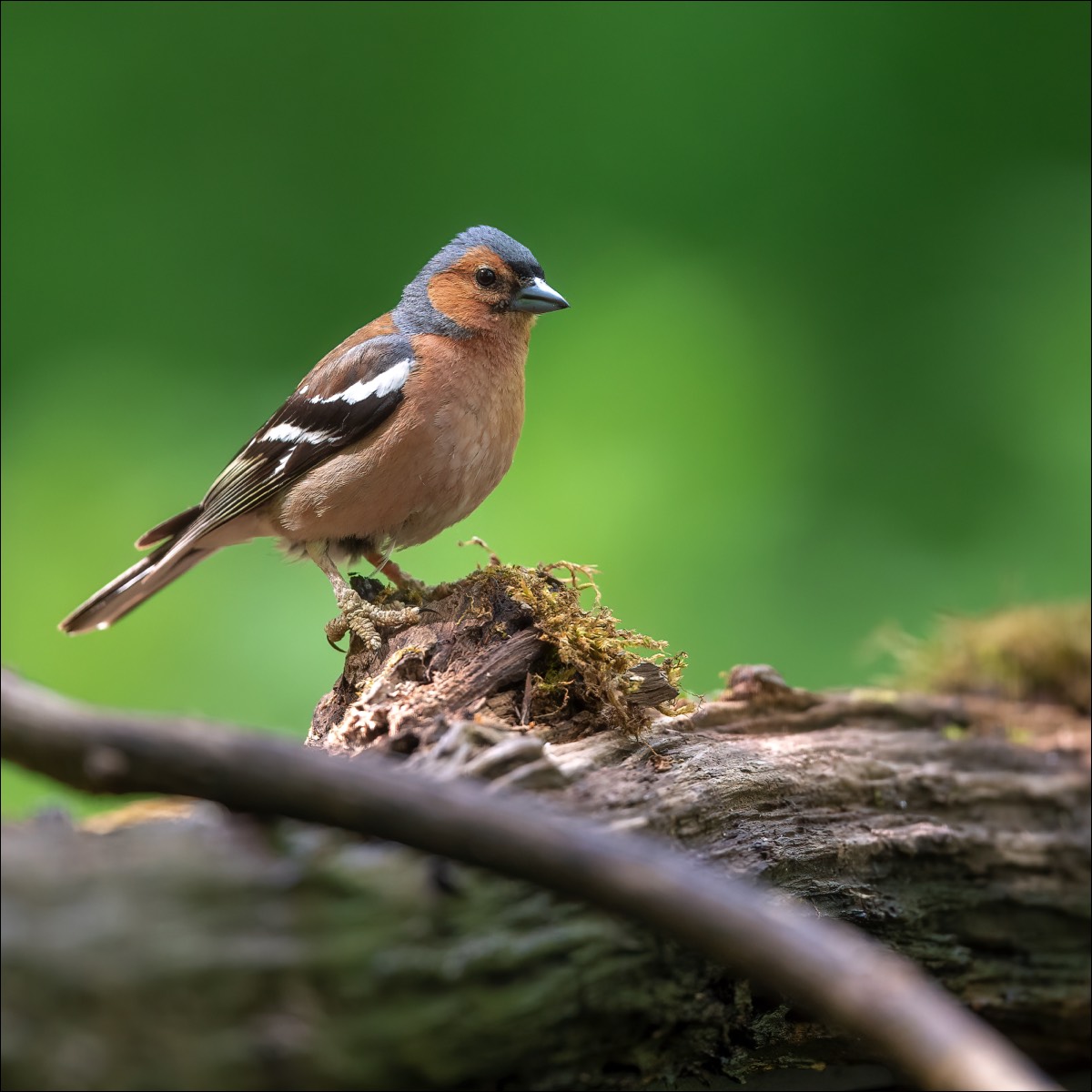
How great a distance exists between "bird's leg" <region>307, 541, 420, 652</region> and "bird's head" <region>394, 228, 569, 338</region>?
3.22 ft

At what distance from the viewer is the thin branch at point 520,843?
1.11m

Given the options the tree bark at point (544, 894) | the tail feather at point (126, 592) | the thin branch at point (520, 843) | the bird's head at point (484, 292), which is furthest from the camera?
the tail feather at point (126, 592)

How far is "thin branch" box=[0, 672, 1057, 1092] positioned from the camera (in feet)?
3.63

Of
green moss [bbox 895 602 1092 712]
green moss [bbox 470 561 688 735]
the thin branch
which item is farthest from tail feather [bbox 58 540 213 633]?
the thin branch

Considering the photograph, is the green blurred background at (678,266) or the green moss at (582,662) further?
the green blurred background at (678,266)

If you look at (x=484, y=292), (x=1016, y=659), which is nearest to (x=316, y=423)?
(x=484, y=292)

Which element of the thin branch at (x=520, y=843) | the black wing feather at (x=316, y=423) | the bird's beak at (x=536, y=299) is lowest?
the thin branch at (x=520, y=843)

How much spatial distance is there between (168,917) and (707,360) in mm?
4566

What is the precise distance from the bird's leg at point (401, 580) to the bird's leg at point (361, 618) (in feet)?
0.38

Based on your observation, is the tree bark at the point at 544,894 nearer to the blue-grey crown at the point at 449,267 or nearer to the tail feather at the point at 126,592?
the tail feather at the point at 126,592

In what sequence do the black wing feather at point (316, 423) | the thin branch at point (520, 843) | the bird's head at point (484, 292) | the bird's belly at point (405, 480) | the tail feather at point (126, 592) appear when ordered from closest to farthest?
the thin branch at point (520, 843), the bird's belly at point (405, 480), the black wing feather at point (316, 423), the bird's head at point (484, 292), the tail feather at point (126, 592)

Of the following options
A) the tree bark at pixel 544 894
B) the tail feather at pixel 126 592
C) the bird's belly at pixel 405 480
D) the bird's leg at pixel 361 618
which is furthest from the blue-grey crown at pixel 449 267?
the tree bark at pixel 544 894

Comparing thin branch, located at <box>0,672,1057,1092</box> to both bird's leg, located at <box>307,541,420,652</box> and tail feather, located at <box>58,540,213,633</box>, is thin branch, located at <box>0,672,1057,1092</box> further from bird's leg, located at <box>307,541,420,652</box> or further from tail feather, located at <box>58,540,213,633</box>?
tail feather, located at <box>58,540,213,633</box>

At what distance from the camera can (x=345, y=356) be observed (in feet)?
12.7
